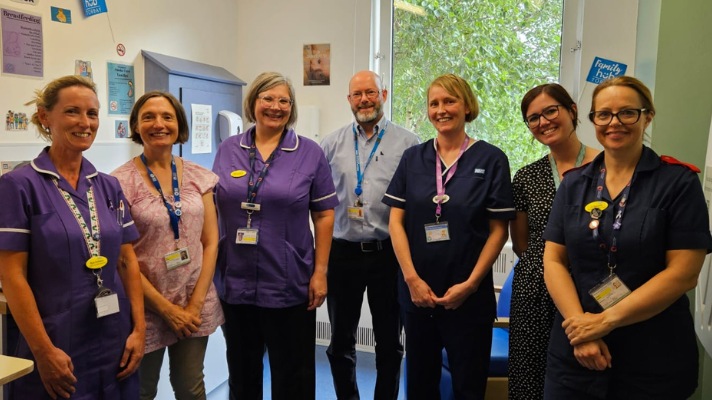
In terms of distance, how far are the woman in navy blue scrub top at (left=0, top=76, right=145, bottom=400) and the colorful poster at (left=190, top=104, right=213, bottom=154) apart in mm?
1604

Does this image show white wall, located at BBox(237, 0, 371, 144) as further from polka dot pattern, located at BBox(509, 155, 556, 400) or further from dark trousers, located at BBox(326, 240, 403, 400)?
polka dot pattern, located at BBox(509, 155, 556, 400)

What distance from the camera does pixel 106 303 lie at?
1586mm

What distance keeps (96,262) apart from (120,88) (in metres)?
1.56

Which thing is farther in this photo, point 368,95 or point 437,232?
point 368,95

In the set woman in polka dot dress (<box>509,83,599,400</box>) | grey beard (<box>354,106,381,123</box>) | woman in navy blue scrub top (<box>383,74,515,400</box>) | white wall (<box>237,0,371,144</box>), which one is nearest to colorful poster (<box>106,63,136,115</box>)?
white wall (<box>237,0,371,144</box>)

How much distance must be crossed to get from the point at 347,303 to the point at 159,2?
210 centimetres

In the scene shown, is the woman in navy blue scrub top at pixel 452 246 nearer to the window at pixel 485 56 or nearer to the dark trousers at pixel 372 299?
the dark trousers at pixel 372 299

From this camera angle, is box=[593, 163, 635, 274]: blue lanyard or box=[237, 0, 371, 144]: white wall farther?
box=[237, 0, 371, 144]: white wall

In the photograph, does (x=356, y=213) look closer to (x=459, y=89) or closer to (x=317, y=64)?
(x=459, y=89)

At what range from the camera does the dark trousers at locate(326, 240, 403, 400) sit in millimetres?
2350

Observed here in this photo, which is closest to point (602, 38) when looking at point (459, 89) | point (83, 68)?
point (459, 89)

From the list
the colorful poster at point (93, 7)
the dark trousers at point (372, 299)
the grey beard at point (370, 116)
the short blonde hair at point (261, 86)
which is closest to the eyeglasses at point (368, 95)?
the grey beard at point (370, 116)

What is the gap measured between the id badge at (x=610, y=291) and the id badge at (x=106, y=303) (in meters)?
1.41

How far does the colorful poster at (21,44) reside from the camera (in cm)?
220
